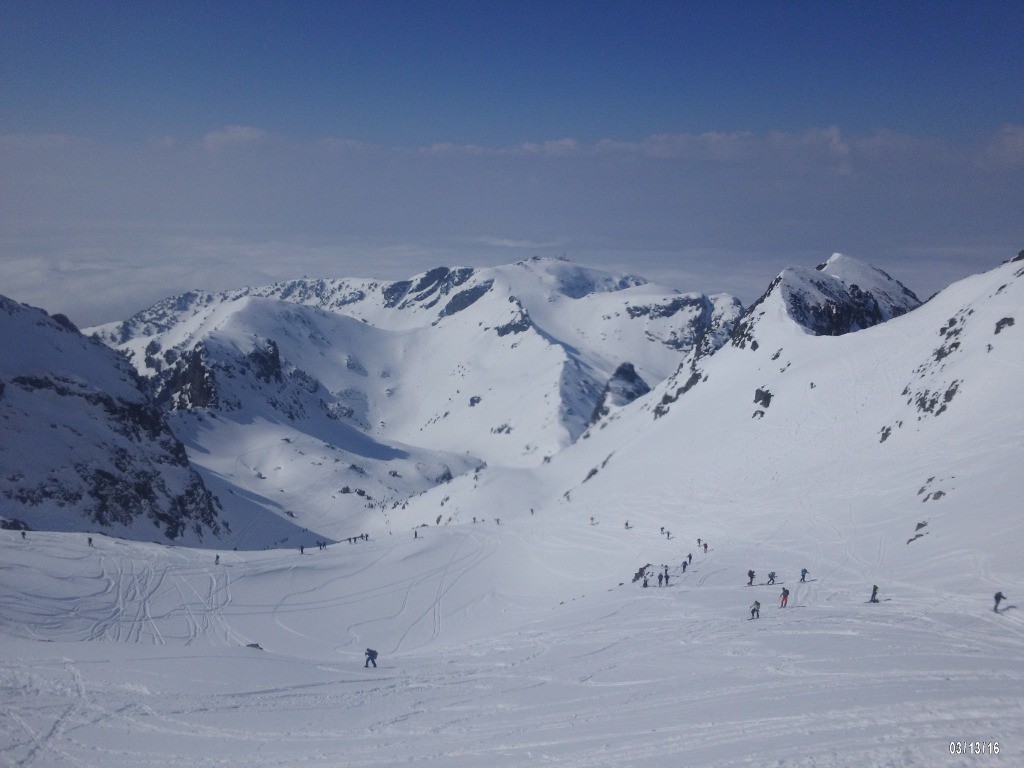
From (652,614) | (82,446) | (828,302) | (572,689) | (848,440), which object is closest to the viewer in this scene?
(572,689)

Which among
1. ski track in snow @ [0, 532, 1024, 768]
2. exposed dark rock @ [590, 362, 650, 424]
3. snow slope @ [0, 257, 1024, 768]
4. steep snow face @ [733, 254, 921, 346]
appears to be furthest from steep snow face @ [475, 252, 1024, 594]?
exposed dark rock @ [590, 362, 650, 424]

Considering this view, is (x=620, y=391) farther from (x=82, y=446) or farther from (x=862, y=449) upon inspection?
(x=82, y=446)

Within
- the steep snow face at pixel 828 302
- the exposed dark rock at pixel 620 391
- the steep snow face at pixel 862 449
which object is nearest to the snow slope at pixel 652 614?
the steep snow face at pixel 862 449

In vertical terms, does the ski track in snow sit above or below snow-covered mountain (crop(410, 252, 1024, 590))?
below

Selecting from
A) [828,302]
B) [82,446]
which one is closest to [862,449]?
[828,302]

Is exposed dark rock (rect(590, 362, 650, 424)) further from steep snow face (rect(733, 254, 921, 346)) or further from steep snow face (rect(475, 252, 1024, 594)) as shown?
steep snow face (rect(475, 252, 1024, 594))
